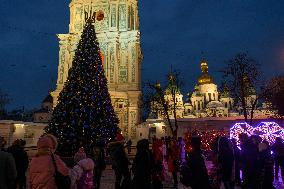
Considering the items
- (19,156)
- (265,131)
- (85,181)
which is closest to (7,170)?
(85,181)

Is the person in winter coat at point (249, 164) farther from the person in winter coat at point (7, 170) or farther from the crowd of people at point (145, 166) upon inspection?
the person in winter coat at point (7, 170)

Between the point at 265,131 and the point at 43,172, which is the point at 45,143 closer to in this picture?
the point at 43,172

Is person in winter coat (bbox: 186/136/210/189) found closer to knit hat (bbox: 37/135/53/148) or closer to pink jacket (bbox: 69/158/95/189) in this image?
pink jacket (bbox: 69/158/95/189)

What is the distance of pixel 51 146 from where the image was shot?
13.2 ft

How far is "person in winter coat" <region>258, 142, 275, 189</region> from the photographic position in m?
7.51

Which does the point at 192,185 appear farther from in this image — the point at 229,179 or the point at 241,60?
the point at 241,60

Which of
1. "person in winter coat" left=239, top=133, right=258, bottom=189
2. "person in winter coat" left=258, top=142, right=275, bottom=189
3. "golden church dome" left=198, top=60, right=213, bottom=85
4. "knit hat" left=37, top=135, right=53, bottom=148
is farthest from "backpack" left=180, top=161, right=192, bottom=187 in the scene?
"golden church dome" left=198, top=60, right=213, bottom=85

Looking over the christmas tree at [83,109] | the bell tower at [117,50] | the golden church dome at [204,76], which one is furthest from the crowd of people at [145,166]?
the golden church dome at [204,76]

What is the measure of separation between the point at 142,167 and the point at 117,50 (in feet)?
125

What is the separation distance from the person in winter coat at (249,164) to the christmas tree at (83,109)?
10.0 meters

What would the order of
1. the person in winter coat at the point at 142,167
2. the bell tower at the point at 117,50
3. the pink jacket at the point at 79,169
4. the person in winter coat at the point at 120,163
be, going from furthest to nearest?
the bell tower at the point at 117,50
the person in winter coat at the point at 120,163
the person in winter coat at the point at 142,167
the pink jacket at the point at 79,169

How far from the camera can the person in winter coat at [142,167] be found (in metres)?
6.35

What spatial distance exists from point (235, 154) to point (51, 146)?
270 inches

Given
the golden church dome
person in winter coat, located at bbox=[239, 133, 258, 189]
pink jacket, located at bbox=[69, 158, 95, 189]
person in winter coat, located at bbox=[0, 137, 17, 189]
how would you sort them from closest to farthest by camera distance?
person in winter coat, located at bbox=[0, 137, 17, 189], pink jacket, located at bbox=[69, 158, 95, 189], person in winter coat, located at bbox=[239, 133, 258, 189], the golden church dome
